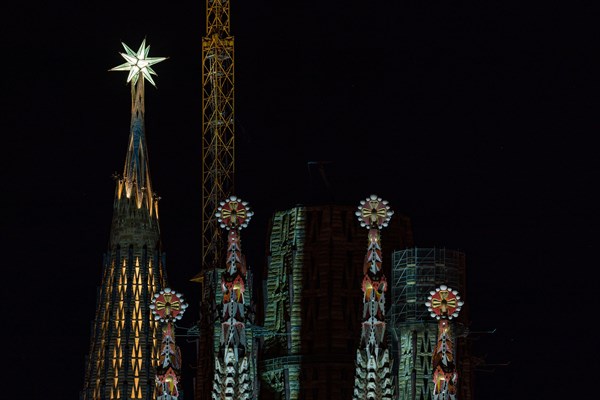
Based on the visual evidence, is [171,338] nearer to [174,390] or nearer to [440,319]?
[174,390]

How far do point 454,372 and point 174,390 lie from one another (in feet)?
74.1

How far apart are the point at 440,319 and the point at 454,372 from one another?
4378 millimetres

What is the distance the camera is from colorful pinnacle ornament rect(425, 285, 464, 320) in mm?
195500

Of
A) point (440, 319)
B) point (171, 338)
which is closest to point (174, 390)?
point (171, 338)

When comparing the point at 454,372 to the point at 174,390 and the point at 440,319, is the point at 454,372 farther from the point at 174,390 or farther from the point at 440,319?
the point at 174,390

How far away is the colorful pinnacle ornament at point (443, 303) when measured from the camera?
196m

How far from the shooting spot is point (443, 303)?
196 m

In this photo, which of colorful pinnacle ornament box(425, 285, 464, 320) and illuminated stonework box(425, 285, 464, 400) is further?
colorful pinnacle ornament box(425, 285, 464, 320)

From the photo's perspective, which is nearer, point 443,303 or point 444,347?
point 444,347

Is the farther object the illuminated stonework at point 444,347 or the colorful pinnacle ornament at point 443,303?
the colorful pinnacle ornament at point 443,303

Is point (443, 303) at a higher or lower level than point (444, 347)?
higher

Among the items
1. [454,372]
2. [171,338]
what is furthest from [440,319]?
[171,338]

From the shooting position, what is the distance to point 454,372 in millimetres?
195750
